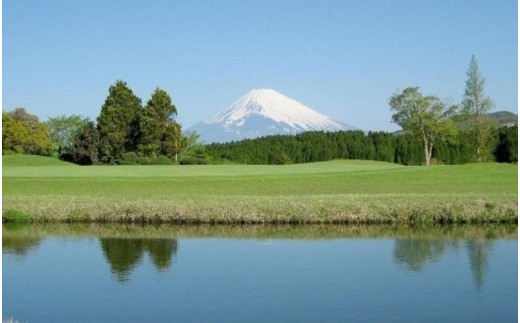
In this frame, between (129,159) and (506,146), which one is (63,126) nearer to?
(129,159)

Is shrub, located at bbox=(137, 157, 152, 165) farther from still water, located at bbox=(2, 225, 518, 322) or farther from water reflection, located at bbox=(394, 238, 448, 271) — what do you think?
water reflection, located at bbox=(394, 238, 448, 271)

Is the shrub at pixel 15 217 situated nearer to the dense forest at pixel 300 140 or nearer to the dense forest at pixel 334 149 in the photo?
the dense forest at pixel 300 140

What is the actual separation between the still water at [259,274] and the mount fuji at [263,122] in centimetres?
15514

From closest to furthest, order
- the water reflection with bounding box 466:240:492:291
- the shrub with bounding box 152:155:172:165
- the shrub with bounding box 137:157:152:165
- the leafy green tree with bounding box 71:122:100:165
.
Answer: the water reflection with bounding box 466:240:492:291 → the shrub with bounding box 152:155:172:165 → the shrub with bounding box 137:157:152:165 → the leafy green tree with bounding box 71:122:100:165

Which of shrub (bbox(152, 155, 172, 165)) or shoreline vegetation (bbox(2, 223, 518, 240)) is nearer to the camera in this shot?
shoreline vegetation (bbox(2, 223, 518, 240))

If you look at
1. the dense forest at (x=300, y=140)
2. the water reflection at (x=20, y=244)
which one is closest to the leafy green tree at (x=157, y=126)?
the dense forest at (x=300, y=140)

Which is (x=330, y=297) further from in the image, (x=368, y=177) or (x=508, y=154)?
(x=508, y=154)

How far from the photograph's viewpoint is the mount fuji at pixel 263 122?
18000 centimetres

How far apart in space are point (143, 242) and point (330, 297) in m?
7.56

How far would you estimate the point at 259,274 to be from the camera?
15.9 m

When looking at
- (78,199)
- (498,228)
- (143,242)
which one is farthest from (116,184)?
(498,228)

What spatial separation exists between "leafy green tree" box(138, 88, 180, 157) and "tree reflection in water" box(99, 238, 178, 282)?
134ft

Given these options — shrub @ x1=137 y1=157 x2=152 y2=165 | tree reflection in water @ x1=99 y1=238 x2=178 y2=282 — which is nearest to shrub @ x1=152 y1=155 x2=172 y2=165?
shrub @ x1=137 y1=157 x2=152 y2=165

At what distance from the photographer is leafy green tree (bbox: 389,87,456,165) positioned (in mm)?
61781
